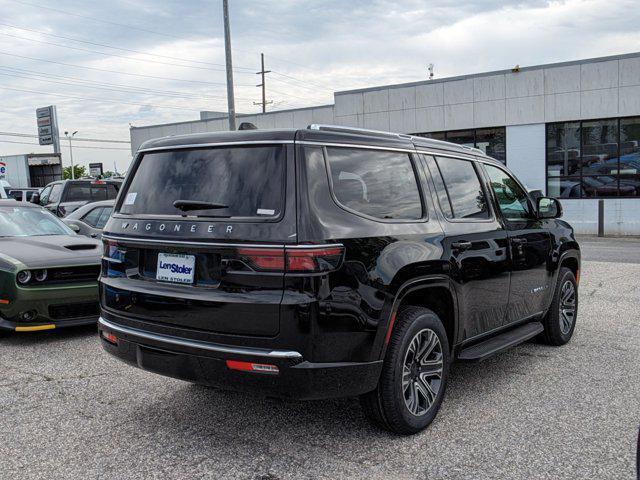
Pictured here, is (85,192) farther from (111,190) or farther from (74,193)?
(111,190)

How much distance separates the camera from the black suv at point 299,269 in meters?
3.24

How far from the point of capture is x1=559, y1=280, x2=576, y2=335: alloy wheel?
5996 millimetres

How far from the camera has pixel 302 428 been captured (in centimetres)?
397

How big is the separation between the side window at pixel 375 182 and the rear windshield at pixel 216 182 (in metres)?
0.37

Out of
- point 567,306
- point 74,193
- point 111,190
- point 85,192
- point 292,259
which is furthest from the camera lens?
point 111,190

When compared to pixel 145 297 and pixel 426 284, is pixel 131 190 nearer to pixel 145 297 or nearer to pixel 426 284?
pixel 145 297

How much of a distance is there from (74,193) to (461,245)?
13416mm

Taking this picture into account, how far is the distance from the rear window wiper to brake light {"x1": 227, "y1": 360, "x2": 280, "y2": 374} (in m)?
0.87

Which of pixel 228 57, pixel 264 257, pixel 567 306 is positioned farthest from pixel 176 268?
pixel 228 57

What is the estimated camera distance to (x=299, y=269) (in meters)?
3.20

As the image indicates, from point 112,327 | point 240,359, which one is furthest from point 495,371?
point 112,327

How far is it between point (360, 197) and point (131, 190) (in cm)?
156

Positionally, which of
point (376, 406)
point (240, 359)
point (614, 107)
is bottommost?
point (376, 406)

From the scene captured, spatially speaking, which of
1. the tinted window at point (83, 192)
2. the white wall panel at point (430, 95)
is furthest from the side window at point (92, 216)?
the white wall panel at point (430, 95)
